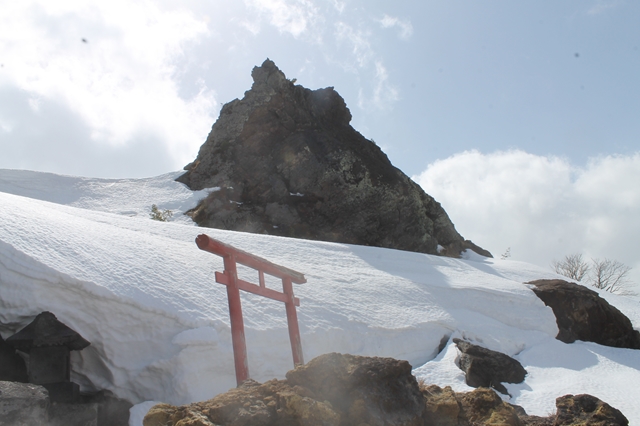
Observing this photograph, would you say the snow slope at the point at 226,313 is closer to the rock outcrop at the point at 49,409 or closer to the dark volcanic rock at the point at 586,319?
the rock outcrop at the point at 49,409

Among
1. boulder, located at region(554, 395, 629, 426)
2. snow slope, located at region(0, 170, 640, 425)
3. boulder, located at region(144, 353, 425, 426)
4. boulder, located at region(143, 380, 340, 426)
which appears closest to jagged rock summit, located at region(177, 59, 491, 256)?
snow slope, located at region(0, 170, 640, 425)

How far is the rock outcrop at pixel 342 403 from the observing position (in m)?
3.40

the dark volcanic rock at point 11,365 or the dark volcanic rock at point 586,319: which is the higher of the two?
the dark volcanic rock at point 11,365

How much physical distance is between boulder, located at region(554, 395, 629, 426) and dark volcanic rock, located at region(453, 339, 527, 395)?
2.43 m

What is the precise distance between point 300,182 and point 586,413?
19.4 meters

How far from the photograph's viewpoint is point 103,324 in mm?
6223

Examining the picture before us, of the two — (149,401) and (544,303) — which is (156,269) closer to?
(149,401)

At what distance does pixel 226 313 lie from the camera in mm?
7184

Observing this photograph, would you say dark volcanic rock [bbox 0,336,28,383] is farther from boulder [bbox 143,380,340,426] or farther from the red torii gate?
boulder [bbox 143,380,340,426]

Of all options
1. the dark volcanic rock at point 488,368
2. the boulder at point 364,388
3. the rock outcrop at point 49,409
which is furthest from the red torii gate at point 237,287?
the dark volcanic rock at point 488,368

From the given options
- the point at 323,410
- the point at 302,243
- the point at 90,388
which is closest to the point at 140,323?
the point at 90,388

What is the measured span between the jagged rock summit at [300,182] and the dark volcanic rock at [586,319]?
10.4 meters

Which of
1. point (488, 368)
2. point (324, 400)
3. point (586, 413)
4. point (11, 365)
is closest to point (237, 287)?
point (324, 400)

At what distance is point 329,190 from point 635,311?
43.2ft
